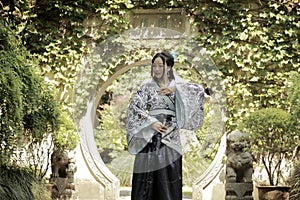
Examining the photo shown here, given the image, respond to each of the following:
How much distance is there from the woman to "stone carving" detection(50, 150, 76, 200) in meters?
2.45

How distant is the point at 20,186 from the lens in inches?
161

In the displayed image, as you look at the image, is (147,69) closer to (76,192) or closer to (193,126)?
(193,126)

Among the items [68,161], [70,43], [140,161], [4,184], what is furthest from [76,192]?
[140,161]

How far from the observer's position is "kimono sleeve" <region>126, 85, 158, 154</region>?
134 inches

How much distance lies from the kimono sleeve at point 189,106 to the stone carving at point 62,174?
8.53 feet

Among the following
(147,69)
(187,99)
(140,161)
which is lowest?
(140,161)

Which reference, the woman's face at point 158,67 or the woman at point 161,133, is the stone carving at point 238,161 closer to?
the woman at point 161,133

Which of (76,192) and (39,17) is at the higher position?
(39,17)

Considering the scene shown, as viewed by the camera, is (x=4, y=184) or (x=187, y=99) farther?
(x=4, y=184)

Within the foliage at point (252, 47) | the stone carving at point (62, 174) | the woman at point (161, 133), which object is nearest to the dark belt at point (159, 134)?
the woman at point (161, 133)

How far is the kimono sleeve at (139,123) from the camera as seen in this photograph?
3.41m

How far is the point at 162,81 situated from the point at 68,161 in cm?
264

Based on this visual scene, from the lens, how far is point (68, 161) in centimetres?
586

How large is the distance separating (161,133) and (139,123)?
14cm
